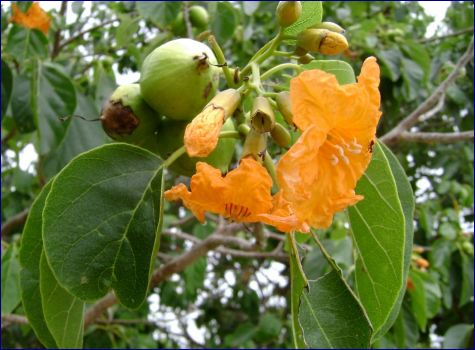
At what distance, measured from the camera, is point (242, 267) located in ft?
14.7

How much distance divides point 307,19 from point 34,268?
2.19ft

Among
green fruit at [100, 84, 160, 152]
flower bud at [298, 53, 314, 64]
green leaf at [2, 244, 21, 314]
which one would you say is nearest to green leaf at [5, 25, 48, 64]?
green leaf at [2, 244, 21, 314]

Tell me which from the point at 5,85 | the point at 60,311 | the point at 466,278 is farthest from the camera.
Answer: the point at 466,278

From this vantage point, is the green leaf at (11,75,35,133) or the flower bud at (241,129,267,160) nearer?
the flower bud at (241,129,267,160)

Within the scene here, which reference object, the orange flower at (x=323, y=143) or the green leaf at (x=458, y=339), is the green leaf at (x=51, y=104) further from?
the green leaf at (x=458, y=339)

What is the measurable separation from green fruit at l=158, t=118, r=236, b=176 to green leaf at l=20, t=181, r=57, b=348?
22cm

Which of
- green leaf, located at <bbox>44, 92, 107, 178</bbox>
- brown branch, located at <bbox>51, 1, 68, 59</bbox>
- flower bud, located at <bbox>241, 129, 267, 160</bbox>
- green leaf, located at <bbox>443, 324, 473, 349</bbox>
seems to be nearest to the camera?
flower bud, located at <bbox>241, 129, 267, 160</bbox>

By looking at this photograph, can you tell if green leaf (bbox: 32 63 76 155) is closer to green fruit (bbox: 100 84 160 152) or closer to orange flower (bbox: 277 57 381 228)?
green fruit (bbox: 100 84 160 152)

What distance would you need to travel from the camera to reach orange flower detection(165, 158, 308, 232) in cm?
88

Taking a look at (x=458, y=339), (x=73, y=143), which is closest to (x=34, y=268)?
(x=73, y=143)

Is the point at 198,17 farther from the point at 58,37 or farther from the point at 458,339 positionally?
the point at 458,339

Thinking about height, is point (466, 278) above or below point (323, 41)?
below

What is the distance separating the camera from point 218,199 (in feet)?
3.02

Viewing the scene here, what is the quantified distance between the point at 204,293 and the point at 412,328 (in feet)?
8.25
